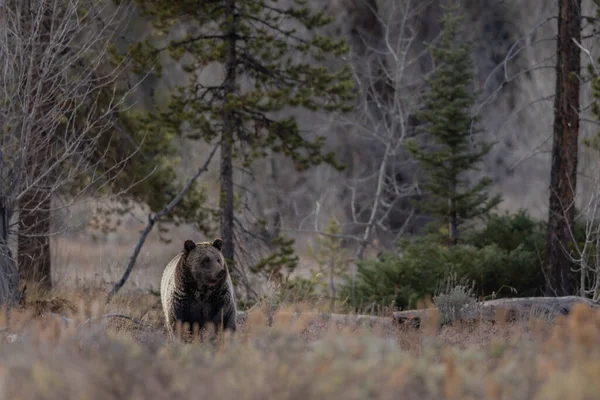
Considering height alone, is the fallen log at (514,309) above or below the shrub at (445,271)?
below

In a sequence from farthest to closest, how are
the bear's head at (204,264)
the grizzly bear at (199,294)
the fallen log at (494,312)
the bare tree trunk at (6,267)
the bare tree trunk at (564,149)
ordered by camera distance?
Answer: the bare tree trunk at (564,149) < the bare tree trunk at (6,267) < the fallen log at (494,312) < the grizzly bear at (199,294) < the bear's head at (204,264)

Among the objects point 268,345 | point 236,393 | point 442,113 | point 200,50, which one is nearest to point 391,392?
point 236,393

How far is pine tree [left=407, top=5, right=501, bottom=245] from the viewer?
59.2ft

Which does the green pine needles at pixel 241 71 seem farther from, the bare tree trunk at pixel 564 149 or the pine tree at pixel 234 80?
the bare tree trunk at pixel 564 149

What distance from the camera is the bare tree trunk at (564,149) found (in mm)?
14742

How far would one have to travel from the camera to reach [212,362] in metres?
5.44

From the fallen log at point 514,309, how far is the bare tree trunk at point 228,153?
5.82 m

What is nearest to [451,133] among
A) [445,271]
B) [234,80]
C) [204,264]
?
[445,271]

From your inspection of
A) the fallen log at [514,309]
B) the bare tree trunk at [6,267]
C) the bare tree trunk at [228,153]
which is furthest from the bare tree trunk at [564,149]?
the bare tree trunk at [6,267]

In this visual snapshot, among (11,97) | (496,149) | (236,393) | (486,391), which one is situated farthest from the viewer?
(496,149)

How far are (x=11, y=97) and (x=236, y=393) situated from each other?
7.68m

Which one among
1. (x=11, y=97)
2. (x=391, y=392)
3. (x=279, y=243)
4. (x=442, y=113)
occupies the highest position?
(x=442, y=113)

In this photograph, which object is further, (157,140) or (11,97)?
(157,140)

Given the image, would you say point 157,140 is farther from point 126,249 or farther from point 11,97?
point 126,249
